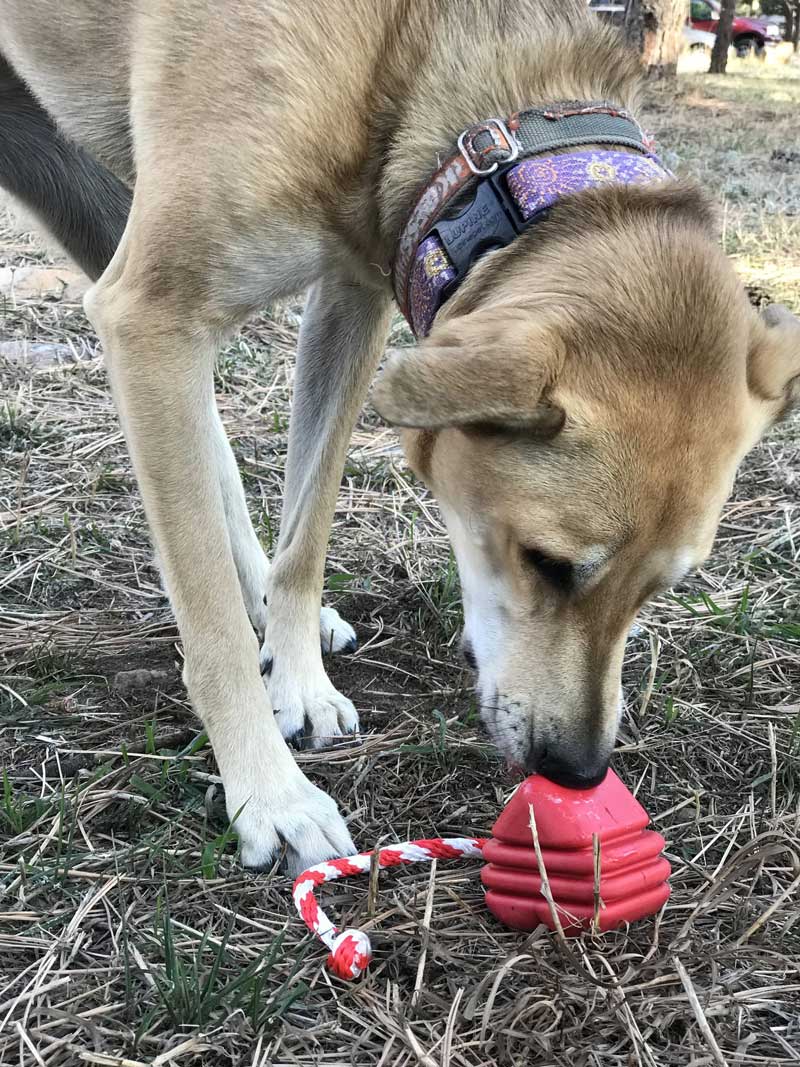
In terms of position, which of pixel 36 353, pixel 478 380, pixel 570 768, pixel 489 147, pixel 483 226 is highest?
pixel 489 147

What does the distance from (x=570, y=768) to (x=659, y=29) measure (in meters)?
14.5

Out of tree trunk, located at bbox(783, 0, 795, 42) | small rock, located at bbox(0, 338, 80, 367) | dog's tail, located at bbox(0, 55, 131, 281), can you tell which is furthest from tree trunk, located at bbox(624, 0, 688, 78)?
tree trunk, located at bbox(783, 0, 795, 42)

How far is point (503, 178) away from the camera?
86.0 inches

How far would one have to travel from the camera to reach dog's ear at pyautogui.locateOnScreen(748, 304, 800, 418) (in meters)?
2.18

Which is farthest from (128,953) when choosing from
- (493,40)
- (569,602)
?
(493,40)

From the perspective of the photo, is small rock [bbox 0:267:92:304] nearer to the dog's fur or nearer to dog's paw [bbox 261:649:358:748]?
the dog's fur

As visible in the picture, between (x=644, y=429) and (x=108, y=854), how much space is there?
129 cm

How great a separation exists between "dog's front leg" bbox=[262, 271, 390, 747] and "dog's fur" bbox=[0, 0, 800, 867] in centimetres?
36

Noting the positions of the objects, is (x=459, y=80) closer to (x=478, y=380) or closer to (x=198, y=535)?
(x=478, y=380)

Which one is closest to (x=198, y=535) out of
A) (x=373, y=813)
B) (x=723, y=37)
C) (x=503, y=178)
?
(x=373, y=813)

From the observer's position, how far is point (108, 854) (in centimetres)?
212

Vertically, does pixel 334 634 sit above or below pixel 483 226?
below

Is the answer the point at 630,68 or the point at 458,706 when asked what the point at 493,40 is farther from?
the point at 458,706

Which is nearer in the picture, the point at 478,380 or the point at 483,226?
the point at 478,380
